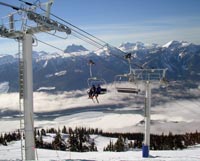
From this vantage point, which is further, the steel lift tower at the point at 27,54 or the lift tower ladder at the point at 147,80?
the lift tower ladder at the point at 147,80

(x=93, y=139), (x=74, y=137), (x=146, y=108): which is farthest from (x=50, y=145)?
(x=146, y=108)

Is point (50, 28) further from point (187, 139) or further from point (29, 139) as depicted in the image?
point (187, 139)

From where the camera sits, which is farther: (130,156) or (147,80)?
(130,156)

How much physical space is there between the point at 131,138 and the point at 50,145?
220 feet

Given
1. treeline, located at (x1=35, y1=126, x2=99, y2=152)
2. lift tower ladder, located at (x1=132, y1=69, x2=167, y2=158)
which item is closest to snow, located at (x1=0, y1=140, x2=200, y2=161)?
lift tower ladder, located at (x1=132, y1=69, x2=167, y2=158)

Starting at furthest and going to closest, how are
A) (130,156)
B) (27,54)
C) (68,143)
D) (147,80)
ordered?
(68,143), (130,156), (147,80), (27,54)

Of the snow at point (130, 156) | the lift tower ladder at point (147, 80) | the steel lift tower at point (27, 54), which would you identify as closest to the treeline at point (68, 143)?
the snow at point (130, 156)

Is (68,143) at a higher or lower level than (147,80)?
lower

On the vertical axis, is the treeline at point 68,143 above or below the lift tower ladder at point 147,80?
below

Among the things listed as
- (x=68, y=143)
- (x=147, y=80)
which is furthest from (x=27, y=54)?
(x=68, y=143)

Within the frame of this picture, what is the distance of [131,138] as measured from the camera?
187 metres

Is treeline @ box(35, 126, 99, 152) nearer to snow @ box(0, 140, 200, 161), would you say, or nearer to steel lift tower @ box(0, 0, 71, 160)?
snow @ box(0, 140, 200, 161)

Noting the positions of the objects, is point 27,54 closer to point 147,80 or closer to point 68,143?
point 147,80

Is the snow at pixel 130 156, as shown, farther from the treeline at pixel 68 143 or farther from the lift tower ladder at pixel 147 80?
the treeline at pixel 68 143
